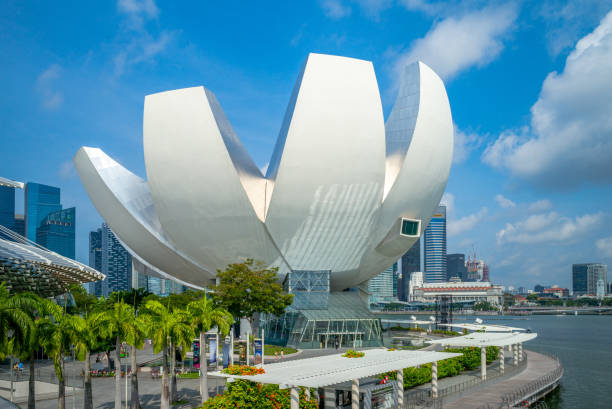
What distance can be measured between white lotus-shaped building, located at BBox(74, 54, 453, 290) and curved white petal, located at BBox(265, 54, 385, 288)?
0.08 meters

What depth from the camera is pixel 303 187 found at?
129 feet

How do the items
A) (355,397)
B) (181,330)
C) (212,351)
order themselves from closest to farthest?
(355,397), (181,330), (212,351)

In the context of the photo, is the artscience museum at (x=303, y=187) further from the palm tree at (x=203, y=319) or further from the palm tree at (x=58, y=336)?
the palm tree at (x=58, y=336)

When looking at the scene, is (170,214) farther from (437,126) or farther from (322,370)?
(322,370)

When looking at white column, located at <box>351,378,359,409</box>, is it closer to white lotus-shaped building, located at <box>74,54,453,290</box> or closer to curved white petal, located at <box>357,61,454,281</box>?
white lotus-shaped building, located at <box>74,54,453,290</box>

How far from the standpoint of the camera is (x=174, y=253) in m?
44.6

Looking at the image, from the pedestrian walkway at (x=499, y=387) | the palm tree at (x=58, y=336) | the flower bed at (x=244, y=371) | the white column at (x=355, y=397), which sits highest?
the palm tree at (x=58, y=336)

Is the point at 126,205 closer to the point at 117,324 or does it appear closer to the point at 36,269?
the point at 36,269

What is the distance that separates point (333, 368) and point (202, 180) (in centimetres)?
2425

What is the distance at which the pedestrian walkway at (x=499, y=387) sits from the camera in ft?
77.6

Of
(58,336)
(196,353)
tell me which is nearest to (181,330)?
(58,336)

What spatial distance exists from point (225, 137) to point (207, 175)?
314cm

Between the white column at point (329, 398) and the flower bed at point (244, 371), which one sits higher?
the flower bed at point (244, 371)

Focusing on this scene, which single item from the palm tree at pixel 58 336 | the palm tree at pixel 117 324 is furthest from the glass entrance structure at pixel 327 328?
the palm tree at pixel 58 336
